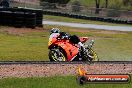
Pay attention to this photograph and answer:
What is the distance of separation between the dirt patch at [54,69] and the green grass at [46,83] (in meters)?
0.62

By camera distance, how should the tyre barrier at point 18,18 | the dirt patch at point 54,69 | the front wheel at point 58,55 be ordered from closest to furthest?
the dirt patch at point 54,69, the front wheel at point 58,55, the tyre barrier at point 18,18

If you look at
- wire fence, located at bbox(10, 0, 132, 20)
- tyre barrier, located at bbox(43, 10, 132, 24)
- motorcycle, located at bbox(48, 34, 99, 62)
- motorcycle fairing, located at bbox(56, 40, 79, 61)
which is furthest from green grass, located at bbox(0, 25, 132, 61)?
wire fence, located at bbox(10, 0, 132, 20)

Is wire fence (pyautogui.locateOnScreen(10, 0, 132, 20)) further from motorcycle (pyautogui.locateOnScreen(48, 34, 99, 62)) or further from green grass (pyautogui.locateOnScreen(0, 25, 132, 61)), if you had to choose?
motorcycle (pyautogui.locateOnScreen(48, 34, 99, 62))

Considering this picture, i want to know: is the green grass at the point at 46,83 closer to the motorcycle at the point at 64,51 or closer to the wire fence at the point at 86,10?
the motorcycle at the point at 64,51

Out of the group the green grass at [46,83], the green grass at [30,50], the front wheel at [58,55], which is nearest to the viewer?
the green grass at [46,83]

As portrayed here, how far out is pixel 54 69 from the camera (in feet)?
36.4

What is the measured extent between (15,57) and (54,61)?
2391mm

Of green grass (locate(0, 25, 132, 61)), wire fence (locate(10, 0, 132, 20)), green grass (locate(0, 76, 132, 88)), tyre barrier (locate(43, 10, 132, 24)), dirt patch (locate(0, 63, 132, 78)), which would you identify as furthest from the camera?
wire fence (locate(10, 0, 132, 20))

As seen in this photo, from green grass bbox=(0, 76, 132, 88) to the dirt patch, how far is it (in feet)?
2.03

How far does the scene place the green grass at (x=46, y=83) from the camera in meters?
8.95

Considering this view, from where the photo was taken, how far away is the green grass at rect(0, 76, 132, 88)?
29.3 ft

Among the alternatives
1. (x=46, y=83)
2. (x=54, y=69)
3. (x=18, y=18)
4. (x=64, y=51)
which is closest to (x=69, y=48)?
(x=64, y=51)

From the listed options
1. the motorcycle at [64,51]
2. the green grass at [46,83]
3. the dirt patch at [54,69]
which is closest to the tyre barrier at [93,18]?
the motorcycle at [64,51]

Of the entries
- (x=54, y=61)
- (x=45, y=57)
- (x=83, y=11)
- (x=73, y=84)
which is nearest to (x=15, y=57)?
(x=45, y=57)
